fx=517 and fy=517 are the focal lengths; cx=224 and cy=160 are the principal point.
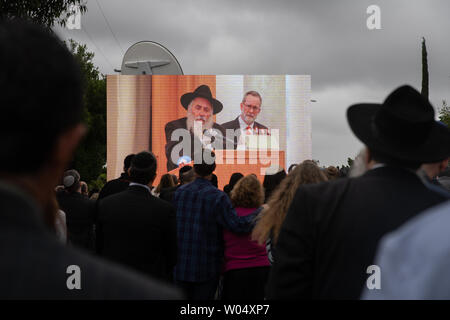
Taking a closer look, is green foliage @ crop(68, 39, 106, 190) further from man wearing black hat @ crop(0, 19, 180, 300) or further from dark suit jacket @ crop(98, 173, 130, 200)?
man wearing black hat @ crop(0, 19, 180, 300)

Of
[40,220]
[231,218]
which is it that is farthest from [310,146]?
[40,220]

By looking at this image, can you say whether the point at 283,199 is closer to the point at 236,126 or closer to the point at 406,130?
the point at 406,130

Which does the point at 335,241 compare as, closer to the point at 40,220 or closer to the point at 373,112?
the point at 373,112

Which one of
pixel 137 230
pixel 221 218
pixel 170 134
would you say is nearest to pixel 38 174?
pixel 137 230

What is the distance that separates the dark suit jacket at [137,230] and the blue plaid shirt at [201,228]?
53 centimetres

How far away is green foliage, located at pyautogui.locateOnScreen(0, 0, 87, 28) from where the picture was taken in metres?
9.73

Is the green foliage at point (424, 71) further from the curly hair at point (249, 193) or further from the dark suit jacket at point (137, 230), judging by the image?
the dark suit jacket at point (137, 230)

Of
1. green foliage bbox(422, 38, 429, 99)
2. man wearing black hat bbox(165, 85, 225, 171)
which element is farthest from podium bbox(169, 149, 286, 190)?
green foliage bbox(422, 38, 429, 99)

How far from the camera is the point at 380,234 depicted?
80.7 inches

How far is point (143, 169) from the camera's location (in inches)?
177

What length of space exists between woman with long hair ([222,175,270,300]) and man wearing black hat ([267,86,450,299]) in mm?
2643

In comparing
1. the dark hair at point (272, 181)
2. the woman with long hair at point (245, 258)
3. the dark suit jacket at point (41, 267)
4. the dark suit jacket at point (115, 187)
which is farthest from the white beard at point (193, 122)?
the dark suit jacket at point (41, 267)

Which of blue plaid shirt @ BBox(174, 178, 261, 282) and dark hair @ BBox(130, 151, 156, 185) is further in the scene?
blue plaid shirt @ BBox(174, 178, 261, 282)

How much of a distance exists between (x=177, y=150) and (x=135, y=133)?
216cm
